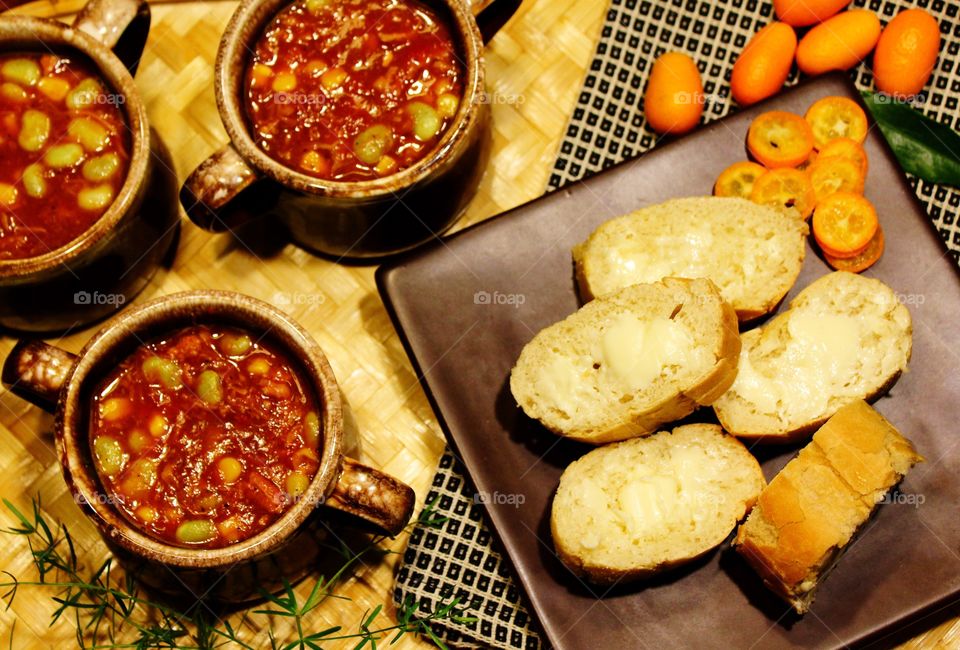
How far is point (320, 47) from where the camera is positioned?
2.48m

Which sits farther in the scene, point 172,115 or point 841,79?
point 172,115

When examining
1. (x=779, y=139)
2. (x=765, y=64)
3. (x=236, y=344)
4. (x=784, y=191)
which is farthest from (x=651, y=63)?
(x=236, y=344)

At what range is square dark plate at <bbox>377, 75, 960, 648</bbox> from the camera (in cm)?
241

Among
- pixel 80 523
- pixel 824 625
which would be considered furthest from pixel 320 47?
pixel 824 625

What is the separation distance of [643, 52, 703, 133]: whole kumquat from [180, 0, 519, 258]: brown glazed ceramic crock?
48cm

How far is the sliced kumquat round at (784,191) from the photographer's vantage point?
103 inches

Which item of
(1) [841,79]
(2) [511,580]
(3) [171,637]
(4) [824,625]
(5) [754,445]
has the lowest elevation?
(3) [171,637]

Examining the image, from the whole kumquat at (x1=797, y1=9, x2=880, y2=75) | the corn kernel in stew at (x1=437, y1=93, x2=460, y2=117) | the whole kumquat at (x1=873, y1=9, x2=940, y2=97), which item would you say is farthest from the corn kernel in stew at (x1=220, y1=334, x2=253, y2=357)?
the whole kumquat at (x1=873, y1=9, x2=940, y2=97)

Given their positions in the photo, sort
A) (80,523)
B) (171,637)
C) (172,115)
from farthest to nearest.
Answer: (172,115) → (80,523) → (171,637)

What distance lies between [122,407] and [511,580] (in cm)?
105

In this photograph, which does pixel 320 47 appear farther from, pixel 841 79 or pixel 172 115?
pixel 841 79

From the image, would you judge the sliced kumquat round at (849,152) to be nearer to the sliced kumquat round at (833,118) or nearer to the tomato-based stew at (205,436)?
the sliced kumquat round at (833,118)

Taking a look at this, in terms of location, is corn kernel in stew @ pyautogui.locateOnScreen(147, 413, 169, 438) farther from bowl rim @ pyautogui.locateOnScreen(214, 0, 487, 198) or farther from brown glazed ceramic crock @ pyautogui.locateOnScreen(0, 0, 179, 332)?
bowl rim @ pyautogui.locateOnScreen(214, 0, 487, 198)

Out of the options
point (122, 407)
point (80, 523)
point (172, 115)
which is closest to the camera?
point (122, 407)
